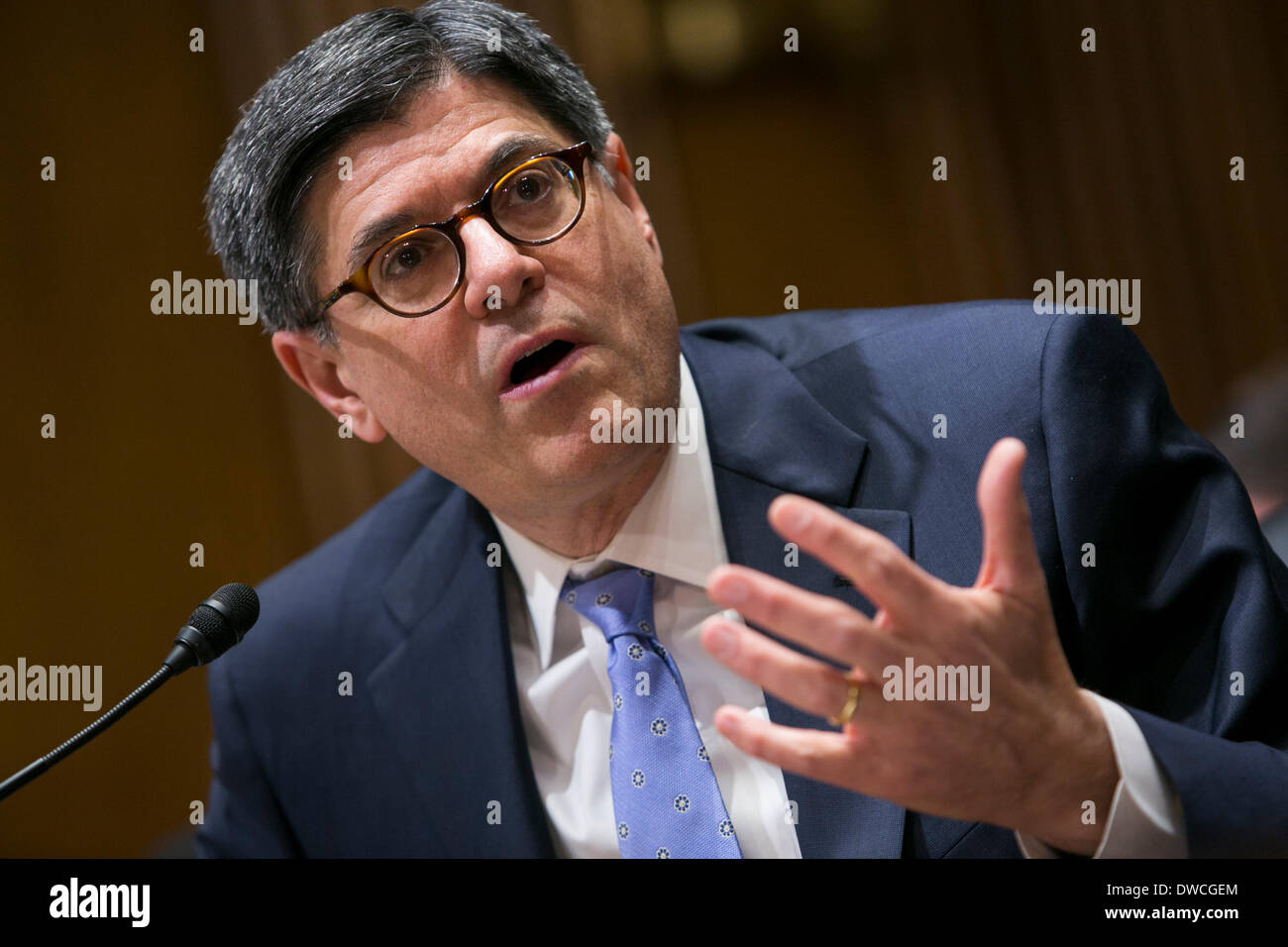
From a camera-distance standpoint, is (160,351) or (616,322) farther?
(160,351)

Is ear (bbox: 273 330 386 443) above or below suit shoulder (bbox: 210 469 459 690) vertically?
above

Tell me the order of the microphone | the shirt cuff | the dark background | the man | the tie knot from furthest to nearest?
the dark background < the tie knot < the man < the microphone < the shirt cuff

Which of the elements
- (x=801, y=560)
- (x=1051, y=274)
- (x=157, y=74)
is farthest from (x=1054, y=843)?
(x=157, y=74)

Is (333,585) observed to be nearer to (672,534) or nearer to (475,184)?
(672,534)

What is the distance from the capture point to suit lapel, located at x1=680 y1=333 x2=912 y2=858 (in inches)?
53.2

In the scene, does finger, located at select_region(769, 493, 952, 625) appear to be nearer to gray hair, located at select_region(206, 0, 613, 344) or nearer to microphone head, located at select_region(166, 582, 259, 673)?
microphone head, located at select_region(166, 582, 259, 673)

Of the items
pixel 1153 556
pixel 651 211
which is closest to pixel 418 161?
pixel 1153 556

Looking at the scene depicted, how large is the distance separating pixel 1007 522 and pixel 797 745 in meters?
0.25

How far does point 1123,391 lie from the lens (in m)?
1.39

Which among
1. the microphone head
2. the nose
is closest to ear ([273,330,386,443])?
the nose

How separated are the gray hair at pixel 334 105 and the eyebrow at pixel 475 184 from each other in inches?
3.9

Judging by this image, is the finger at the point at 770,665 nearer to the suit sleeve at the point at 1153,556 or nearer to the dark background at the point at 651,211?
the suit sleeve at the point at 1153,556
